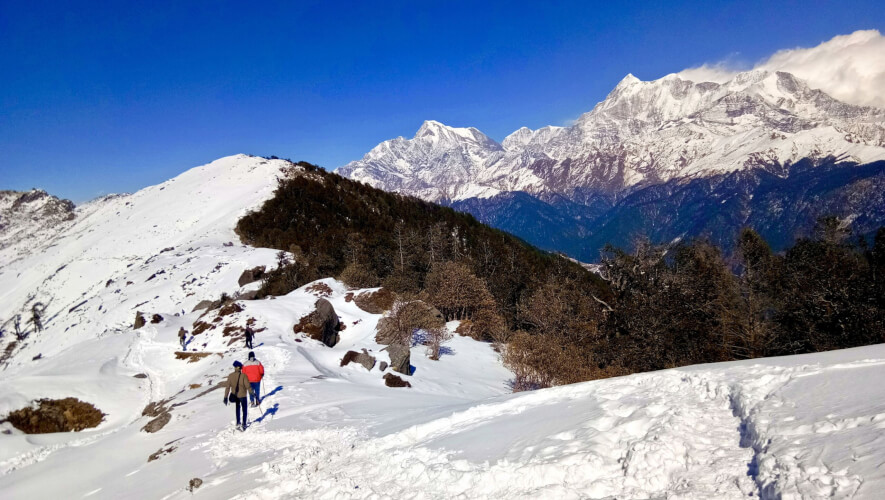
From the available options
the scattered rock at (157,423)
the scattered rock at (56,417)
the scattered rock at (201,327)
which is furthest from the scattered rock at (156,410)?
the scattered rock at (201,327)

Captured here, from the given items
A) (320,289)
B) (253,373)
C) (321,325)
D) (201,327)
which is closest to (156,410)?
(253,373)

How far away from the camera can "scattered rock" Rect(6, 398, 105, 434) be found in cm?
2056

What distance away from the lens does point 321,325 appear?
120 ft

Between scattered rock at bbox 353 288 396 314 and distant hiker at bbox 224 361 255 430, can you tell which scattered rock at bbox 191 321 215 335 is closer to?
scattered rock at bbox 353 288 396 314

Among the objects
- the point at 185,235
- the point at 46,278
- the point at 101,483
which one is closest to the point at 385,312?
the point at 101,483

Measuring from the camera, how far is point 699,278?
41.9 meters

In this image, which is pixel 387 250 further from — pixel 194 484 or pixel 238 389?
pixel 194 484

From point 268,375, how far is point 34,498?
1124 cm

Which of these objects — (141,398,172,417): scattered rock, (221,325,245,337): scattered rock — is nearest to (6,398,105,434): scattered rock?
(141,398,172,417): scattered rock

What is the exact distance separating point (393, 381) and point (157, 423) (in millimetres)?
12160

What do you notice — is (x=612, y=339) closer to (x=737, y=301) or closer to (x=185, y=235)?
(x=737, y=301)

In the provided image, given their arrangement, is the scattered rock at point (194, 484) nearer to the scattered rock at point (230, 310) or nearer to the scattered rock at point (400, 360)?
the scattered rock at point (400, 360)

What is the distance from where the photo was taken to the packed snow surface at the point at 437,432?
6684 mm

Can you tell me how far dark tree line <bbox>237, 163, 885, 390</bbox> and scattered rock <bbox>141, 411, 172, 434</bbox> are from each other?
18.9 metres
